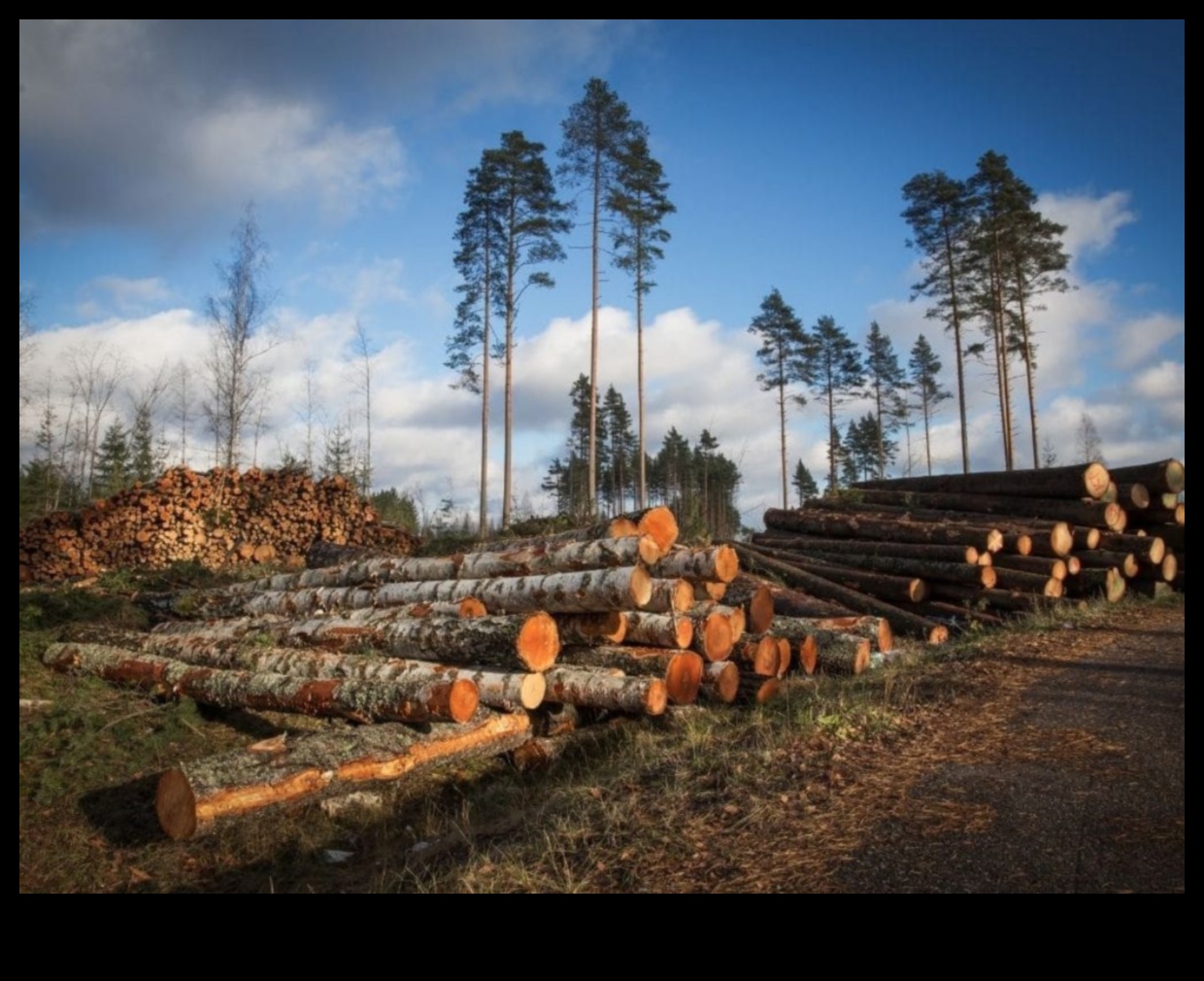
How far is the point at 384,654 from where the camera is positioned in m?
7.41

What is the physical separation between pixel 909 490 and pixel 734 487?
42.0 meters

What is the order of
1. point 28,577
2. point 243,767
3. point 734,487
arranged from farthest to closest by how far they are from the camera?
1. point 734,487
2. point 28,577
3. point 243,767

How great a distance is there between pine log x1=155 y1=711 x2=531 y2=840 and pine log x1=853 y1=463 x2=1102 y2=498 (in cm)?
1197

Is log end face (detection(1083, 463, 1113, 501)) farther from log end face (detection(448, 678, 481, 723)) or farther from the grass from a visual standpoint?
log end face (detection(448, 678, 481, 723))

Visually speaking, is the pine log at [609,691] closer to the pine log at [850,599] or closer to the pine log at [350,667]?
the pine log at [350,667]

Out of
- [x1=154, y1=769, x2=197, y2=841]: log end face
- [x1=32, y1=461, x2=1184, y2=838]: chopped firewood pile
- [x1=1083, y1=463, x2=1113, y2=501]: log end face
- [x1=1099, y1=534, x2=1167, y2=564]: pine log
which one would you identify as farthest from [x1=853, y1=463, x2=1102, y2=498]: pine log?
[x1=154, y1=769, x2=197, y2=841]: log end face

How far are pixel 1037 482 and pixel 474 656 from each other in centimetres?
1186

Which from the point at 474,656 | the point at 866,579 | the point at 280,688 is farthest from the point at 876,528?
the point at 280,688

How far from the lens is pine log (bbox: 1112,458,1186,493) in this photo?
13062mm
